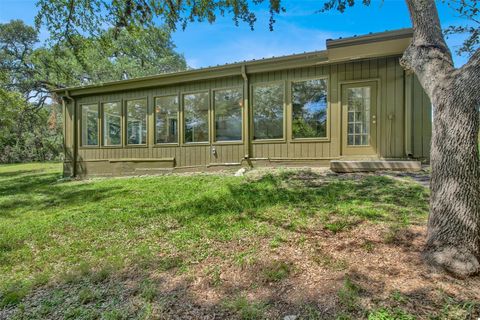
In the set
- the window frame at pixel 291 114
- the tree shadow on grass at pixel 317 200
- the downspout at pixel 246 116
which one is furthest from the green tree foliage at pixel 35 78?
the tree shadow on grass at pixel 317 200

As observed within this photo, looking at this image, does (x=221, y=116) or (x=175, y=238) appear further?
(x=221, y=116)

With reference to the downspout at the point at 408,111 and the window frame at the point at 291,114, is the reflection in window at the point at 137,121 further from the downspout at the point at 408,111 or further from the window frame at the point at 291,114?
the downspout at the point at 408,111

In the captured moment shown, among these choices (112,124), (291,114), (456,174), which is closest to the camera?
(456,174)

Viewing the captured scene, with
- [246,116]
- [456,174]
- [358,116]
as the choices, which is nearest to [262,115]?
[246,116]

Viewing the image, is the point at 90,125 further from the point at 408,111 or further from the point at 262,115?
the point at 408,111

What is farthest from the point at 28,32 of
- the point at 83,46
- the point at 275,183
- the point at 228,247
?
the point at 228,247

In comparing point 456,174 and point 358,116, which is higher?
point 358,116

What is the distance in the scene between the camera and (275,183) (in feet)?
18.0

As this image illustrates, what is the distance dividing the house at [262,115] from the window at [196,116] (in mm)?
29

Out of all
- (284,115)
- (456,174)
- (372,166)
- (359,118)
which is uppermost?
(284,115)

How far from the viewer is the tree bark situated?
2158mm

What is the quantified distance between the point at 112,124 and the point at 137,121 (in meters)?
0.97

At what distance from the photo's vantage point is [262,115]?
7.54 metres

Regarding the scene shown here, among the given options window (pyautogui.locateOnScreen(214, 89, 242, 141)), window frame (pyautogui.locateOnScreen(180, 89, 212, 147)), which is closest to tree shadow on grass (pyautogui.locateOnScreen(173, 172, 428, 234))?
window (pyautogui.locateOnScreen(214, 89, 242, 141))
